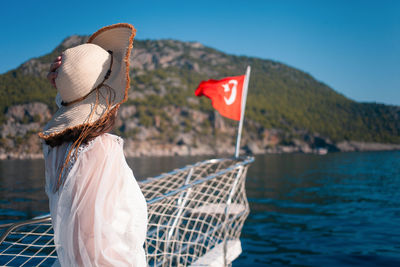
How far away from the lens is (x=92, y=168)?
46.1 inches

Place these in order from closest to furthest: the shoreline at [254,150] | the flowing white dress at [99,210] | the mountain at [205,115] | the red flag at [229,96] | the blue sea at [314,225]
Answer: the flowing white dress at [99,210], the red flag at [229,96], the blue sea at [314,225], the mountain at [205,115], the shoreline at [254,150]

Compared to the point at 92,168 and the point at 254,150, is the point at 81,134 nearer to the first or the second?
the point at 92,168

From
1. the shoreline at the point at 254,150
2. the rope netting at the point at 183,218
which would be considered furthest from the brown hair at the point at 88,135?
the shoreline at the point at 254,150

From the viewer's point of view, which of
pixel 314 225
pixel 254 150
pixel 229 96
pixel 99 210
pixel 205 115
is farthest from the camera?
pixel 205 115

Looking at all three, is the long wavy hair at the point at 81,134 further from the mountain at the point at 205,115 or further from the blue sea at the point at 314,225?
the mountain at the point at 205,115

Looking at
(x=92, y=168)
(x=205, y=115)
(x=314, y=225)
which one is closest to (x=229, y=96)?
(x=92, y=168)

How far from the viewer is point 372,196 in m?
14.2

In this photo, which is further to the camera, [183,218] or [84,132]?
[183,218]

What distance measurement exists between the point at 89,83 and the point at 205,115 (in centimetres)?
10470

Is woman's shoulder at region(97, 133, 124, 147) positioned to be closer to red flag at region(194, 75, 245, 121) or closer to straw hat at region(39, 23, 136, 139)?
straw hat at region(39, 23, 136, 139)

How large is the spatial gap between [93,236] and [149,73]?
411ft

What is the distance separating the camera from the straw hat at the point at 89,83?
4.15ft

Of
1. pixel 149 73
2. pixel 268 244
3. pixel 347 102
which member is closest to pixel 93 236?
pixel 268 244

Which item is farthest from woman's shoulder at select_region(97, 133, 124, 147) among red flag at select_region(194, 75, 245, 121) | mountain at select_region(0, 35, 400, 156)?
mountain at select_region(0, 35, 400, 156)
